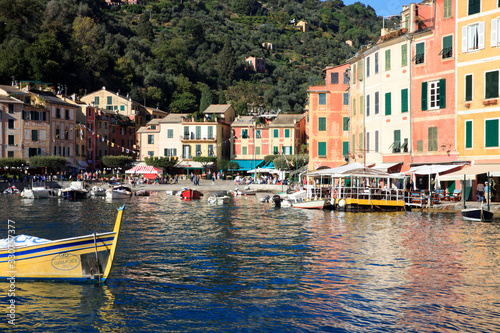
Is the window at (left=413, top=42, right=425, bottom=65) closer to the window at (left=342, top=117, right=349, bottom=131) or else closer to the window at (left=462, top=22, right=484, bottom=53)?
the window at (left=462, top=22, right=484, bottom=53)

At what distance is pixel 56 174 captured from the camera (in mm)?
79000

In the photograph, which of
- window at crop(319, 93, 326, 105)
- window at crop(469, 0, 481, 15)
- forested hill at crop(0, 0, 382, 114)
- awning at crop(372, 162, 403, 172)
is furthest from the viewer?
forested hill at crop(0, 0, 382, 114)

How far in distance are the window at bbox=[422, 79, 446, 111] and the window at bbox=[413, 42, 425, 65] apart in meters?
1.80

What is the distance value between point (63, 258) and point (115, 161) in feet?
248

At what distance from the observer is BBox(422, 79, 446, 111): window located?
40.1 m

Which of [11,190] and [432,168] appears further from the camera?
[11,190]

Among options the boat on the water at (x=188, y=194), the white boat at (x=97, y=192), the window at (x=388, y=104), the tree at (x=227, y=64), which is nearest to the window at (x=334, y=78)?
the window at (x=388, y=104)

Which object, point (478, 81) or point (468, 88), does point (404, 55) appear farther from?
point (478, 81)

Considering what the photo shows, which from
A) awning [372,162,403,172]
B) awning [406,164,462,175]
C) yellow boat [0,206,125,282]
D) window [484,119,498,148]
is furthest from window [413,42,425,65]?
yellow boat [0,206,125,282]

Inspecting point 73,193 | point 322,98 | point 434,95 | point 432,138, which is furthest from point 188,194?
point 434,95

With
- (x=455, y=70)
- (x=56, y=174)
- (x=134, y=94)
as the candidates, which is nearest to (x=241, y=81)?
(x=134, y=94)

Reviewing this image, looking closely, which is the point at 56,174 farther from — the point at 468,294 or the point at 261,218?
the point at 468,294

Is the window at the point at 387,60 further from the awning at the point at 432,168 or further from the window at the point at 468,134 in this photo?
the awning at the point at 432,168

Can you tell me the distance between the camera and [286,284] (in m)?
16.9
